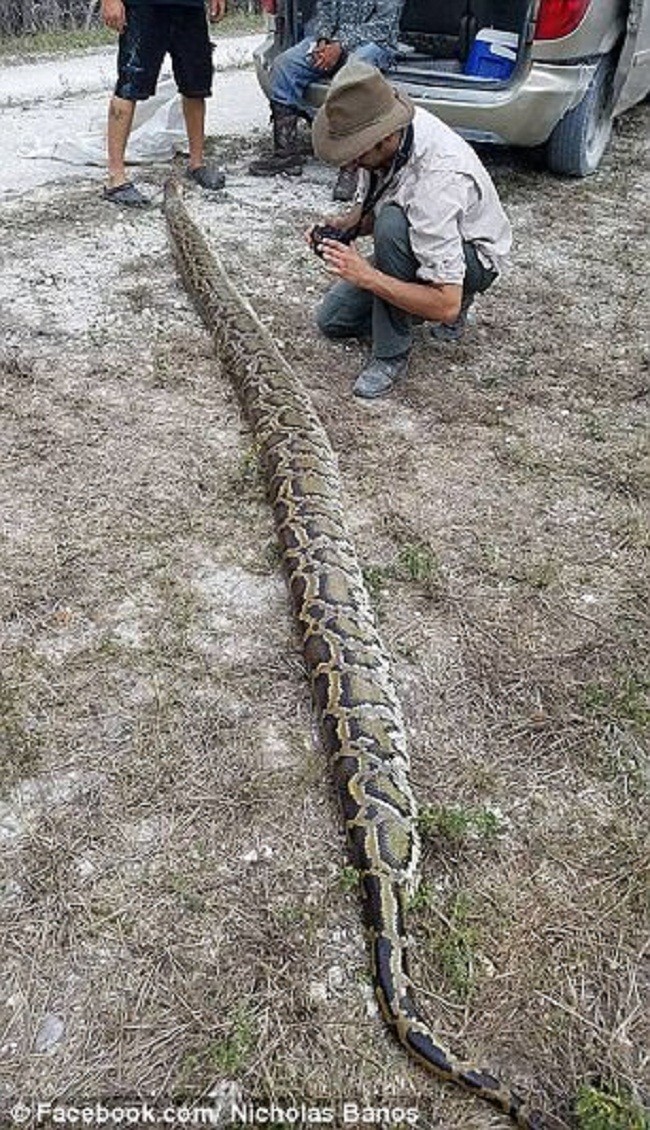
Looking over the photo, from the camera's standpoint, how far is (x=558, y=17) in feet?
21.4

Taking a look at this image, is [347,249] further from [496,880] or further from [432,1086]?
[432,1086]

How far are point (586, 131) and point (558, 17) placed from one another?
118 cm

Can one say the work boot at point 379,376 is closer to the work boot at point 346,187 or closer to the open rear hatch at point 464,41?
the work boot at point 346,187

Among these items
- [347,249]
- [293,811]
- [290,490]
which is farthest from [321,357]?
[293,811]

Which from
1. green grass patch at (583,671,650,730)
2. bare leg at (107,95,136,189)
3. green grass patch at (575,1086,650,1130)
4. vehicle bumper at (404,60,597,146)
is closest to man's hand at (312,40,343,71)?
vehicle bumper at (404,60,597,146)

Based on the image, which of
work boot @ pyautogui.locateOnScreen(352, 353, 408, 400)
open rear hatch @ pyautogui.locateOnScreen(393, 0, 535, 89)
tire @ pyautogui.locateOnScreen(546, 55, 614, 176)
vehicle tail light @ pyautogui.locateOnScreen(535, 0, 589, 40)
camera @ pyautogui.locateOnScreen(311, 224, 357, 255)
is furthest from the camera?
tire @ pyautogui.locateOnScreen(546, 55, 614, 176)

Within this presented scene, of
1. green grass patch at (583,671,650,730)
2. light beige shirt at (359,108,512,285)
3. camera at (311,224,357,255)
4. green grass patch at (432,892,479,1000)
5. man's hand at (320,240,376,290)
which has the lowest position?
green grass patch at (583,671,650,730)

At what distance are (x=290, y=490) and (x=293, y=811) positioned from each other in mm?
1468

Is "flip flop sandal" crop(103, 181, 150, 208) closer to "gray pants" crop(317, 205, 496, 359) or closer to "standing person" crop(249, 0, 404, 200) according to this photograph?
"standing person" crop(249, 0, 404, 200)

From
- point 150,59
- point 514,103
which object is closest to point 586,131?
point 514,103

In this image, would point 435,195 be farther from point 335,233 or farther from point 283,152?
point 283,152

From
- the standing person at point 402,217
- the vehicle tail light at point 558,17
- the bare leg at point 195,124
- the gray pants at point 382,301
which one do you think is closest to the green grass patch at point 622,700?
the standing person at point 402,217

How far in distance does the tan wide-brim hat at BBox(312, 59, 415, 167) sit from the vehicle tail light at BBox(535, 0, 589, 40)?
2.85 meters

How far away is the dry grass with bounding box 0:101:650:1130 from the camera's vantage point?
7.88 feet
